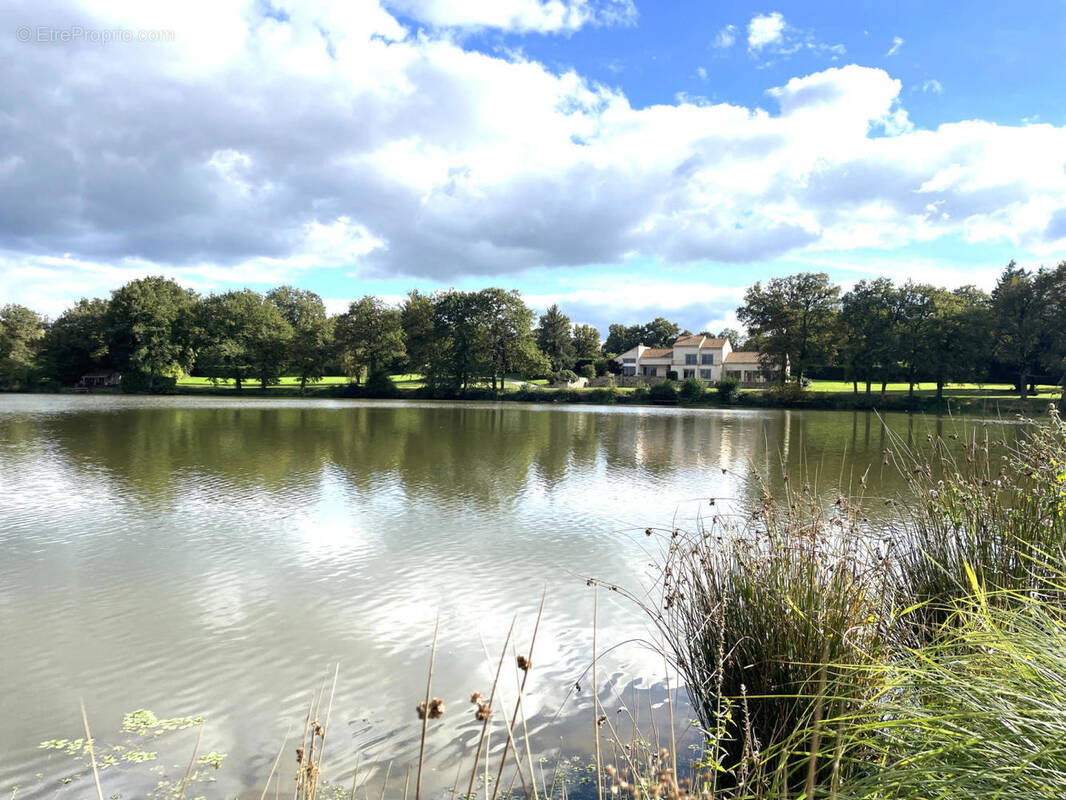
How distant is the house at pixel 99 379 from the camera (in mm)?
71188

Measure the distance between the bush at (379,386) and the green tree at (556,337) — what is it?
24.4 meters

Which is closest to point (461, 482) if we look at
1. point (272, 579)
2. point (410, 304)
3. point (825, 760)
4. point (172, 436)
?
point (272, 579)

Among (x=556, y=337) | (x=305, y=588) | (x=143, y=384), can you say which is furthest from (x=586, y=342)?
(x=305, y=588)

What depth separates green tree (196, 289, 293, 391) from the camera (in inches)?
2744

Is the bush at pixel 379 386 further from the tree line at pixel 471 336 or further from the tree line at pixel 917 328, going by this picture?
the tree line at pixel 917 328

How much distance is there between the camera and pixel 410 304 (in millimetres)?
70250

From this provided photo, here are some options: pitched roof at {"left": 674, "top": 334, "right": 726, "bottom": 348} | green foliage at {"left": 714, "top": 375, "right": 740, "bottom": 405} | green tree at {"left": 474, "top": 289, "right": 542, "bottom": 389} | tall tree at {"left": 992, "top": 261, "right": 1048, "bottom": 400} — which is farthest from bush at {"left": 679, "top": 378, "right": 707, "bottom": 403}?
pitched roof at {"left": 674, "top": 334, "right": 726, "bottom": 348}

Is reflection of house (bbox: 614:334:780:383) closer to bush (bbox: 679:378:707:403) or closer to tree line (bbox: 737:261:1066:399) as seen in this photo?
tree line (bbox: 737:261:1066:399)

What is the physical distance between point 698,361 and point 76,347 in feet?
231

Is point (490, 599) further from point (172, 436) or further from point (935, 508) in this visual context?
point (172, 436)

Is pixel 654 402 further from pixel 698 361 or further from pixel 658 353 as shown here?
pixel 658 353

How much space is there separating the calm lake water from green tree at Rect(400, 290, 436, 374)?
46.0m

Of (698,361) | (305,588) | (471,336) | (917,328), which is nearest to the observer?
(305,588)

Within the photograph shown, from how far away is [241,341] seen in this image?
230 feet
